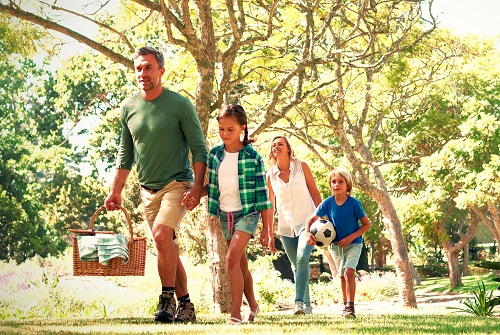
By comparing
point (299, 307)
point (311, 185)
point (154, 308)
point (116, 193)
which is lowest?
point (299, 307)

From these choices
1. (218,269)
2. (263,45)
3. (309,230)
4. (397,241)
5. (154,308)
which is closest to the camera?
(309,230)

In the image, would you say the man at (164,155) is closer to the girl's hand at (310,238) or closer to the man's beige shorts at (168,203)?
the man's beige shorts at (168,203)

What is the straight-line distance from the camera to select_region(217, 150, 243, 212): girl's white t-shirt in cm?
623

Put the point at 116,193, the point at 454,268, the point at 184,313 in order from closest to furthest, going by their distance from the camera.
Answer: the point at 184,313 < the point at 116,193 < the point at 454,268

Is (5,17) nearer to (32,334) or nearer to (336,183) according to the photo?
(336,183)

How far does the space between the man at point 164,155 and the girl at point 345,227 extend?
6.32 feet

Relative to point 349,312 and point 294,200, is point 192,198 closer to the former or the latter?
point 349,312

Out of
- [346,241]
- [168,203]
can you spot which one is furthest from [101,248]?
[346,241]

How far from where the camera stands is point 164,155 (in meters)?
6.26

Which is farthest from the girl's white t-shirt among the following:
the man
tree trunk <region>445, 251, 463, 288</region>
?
tree trunk <region>445, 251, 463, 288</region>

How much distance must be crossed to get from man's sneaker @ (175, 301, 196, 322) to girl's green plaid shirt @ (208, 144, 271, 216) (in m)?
0.87

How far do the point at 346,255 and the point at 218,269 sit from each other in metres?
3.50

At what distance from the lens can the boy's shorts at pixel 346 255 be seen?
7586mm

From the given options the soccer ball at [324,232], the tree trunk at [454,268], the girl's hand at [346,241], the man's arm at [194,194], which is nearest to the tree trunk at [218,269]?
the soccer ball at [324,232]
